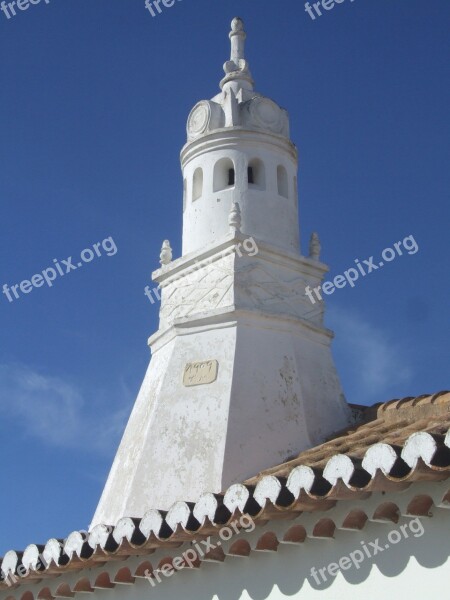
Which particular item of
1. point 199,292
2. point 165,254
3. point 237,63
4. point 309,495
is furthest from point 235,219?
point 309,495

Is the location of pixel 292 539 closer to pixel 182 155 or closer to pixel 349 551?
pixel 349 551

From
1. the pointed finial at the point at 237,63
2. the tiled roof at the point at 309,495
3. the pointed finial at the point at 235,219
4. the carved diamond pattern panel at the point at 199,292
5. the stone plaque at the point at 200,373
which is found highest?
the pointed finial at the point at 237,63

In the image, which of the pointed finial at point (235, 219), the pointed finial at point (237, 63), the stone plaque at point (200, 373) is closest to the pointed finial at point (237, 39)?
the pointed finial at point (237, 63)

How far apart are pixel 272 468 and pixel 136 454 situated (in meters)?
1.77

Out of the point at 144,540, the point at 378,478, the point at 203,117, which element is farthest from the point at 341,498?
the point at 203,117

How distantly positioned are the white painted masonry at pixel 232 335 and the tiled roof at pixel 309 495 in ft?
2.37

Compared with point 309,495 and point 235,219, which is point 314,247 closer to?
point 235,219

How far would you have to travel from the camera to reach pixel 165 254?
12.6 m

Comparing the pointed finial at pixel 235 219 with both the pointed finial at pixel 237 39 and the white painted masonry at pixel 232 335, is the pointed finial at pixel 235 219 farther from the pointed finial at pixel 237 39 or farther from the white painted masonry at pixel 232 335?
the pointed finial at pixel 237 39

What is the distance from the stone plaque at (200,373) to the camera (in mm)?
10953

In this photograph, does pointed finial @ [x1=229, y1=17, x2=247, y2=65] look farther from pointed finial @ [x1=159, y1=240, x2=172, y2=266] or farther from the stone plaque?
the stone plaque

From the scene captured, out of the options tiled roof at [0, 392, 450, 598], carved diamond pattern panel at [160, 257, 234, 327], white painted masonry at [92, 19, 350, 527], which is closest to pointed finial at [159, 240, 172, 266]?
white painted masonry at [92, 19, 350, 527]

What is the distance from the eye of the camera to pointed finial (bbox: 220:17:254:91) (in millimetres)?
13383

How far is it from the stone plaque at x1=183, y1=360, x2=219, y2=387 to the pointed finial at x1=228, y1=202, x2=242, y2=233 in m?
1.76
